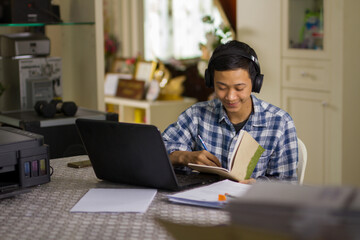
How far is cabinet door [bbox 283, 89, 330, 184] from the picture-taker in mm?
3434

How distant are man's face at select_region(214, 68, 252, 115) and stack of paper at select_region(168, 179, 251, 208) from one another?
374 millimetres

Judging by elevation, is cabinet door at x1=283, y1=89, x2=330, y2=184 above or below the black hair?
below

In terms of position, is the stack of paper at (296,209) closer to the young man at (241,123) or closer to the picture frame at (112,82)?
the young man at (241,123)

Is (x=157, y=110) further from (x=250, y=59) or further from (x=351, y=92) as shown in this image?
(x=250, y=59)

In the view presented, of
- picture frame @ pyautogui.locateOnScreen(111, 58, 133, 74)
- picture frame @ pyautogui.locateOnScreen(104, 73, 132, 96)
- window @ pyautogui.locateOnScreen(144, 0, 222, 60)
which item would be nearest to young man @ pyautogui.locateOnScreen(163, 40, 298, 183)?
picture frame @ pyautogui.locateOnScreen(104, 73, 132, 96)

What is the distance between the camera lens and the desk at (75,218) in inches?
52.3

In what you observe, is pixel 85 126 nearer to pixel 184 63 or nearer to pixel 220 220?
pixel 220 220

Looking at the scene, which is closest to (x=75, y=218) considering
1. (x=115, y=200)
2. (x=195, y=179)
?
(x=115, y=200)

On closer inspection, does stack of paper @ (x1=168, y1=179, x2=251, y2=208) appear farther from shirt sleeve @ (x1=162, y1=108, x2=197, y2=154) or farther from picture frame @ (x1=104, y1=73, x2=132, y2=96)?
picture frame @ (x1=104, y1=73, x2=132, y2=96)

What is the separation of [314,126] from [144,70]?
1944 millimetres

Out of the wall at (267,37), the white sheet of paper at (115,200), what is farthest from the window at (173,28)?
the white sheet of paper at (115,200)

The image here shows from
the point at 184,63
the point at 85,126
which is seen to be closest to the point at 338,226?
the point at 85,126

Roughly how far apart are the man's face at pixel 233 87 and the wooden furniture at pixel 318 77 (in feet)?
5.04

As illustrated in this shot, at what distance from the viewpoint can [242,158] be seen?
168cm
